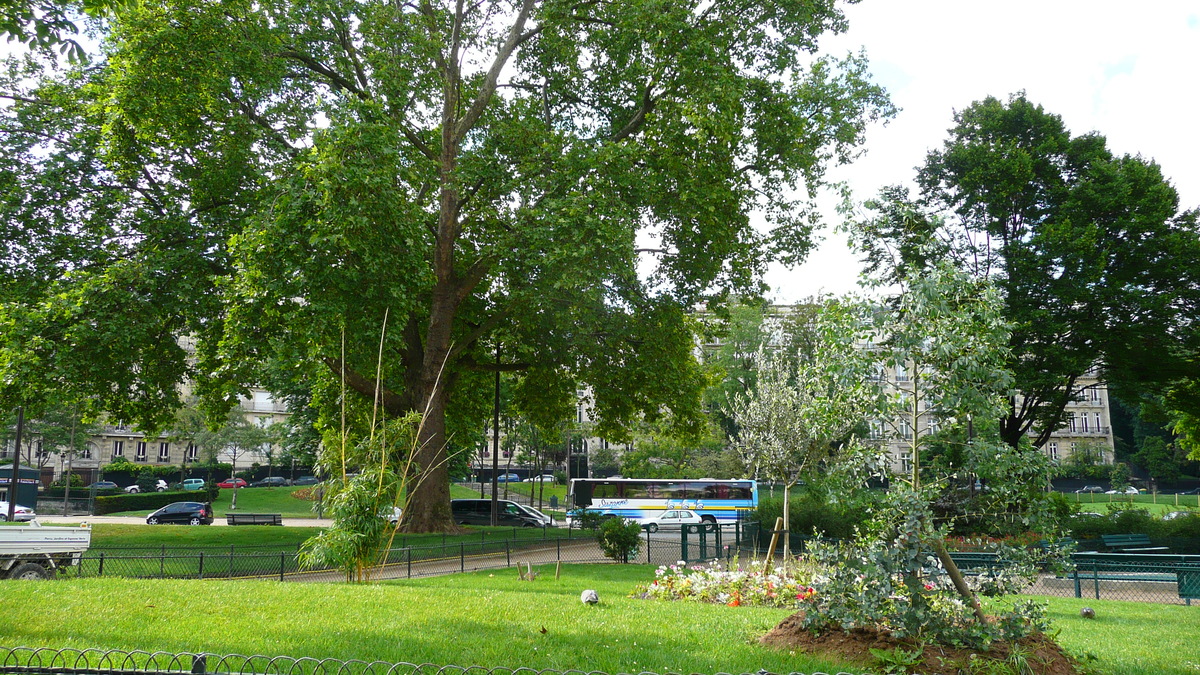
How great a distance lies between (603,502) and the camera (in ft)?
140

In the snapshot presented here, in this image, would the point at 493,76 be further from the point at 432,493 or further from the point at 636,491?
the point at 636,491

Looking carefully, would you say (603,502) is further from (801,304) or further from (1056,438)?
(1056,438)

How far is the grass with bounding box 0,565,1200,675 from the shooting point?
24.6 feet

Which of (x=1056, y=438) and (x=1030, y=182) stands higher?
(x=1030, y=182)

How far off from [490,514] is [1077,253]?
25.3 meters

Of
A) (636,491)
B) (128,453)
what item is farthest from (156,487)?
(636,491)

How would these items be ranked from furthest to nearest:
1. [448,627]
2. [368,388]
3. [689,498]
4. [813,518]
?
[689,498], [813,518], [368,388], [448,627]

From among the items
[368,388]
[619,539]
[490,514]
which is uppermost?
[368,388]

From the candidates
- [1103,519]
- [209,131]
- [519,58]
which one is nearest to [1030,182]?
[1103,519]

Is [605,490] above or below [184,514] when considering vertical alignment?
above

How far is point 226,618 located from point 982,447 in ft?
27.2

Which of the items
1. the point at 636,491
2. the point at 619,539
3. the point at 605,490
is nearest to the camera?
the point at 619,539

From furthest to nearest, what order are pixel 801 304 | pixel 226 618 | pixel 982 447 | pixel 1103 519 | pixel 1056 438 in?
pixel 1056 438 < pixel 801 304 < pixel 1103 519 < pixel 226 618 < pixel 982 447

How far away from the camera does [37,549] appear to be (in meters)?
14.7
